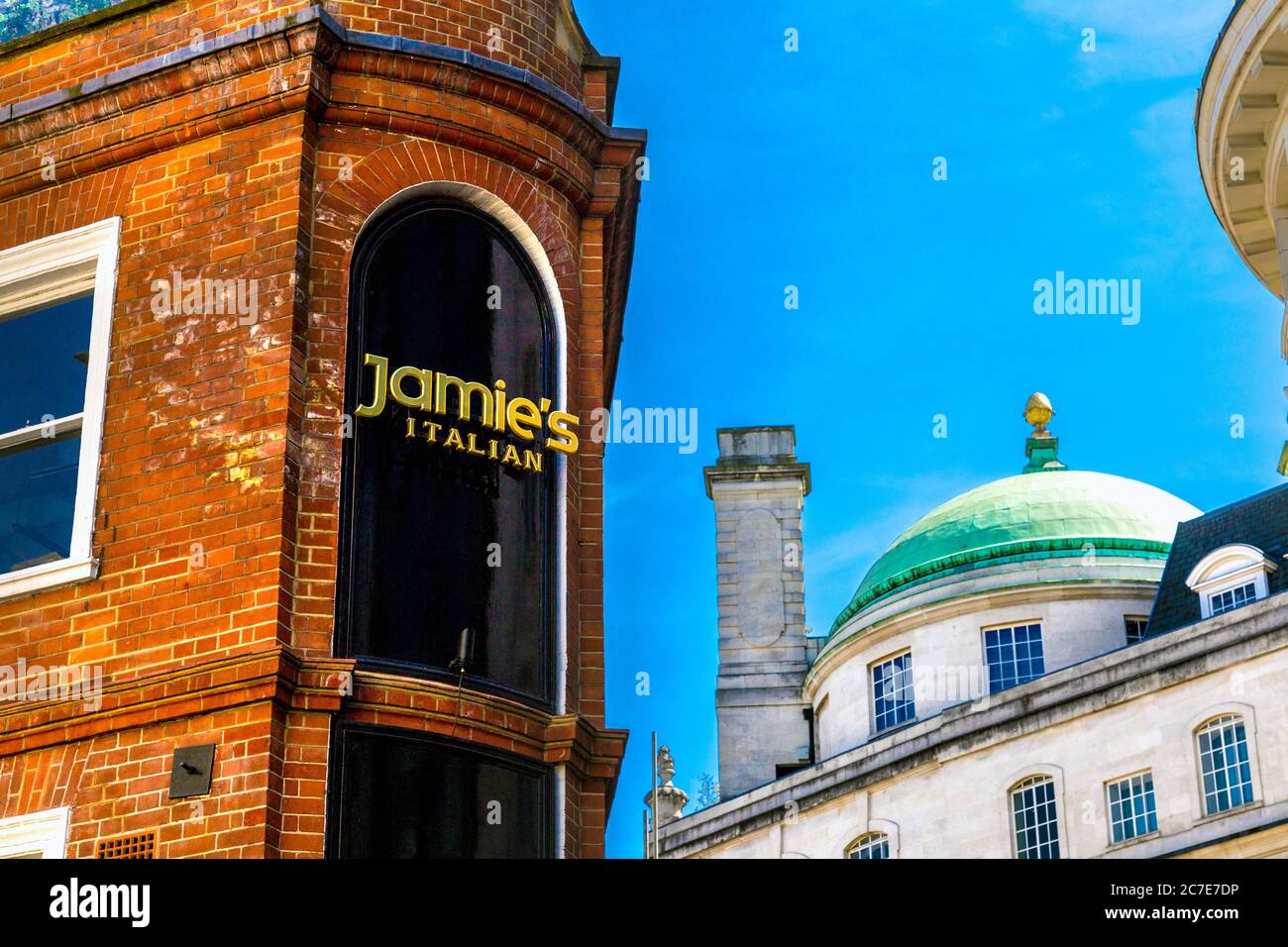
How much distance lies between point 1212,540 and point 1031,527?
6805 millimetres

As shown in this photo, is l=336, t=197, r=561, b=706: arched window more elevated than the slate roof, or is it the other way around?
the slate roof

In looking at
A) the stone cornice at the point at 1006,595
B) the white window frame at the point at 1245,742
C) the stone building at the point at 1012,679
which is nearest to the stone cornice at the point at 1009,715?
the stone building at the point at 1012,679

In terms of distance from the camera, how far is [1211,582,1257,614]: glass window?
53.7m

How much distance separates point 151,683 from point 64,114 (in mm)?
5613

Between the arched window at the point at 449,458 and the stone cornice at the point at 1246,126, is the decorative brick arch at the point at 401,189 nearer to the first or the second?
the arched window at the point at 449,458

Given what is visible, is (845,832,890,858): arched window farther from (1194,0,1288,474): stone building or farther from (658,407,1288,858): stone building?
(1194,0,1288,474): stone building

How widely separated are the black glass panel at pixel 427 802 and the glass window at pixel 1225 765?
35708 millimetres

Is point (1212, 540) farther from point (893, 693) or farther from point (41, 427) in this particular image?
point (41, 427)

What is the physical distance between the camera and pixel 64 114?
18.5 metres

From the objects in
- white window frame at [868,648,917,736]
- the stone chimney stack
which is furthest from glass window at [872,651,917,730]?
the stone chimney stack

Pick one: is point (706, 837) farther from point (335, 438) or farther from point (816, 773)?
point (335, 438)

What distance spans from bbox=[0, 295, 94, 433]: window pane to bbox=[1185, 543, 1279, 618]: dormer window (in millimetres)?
39466
